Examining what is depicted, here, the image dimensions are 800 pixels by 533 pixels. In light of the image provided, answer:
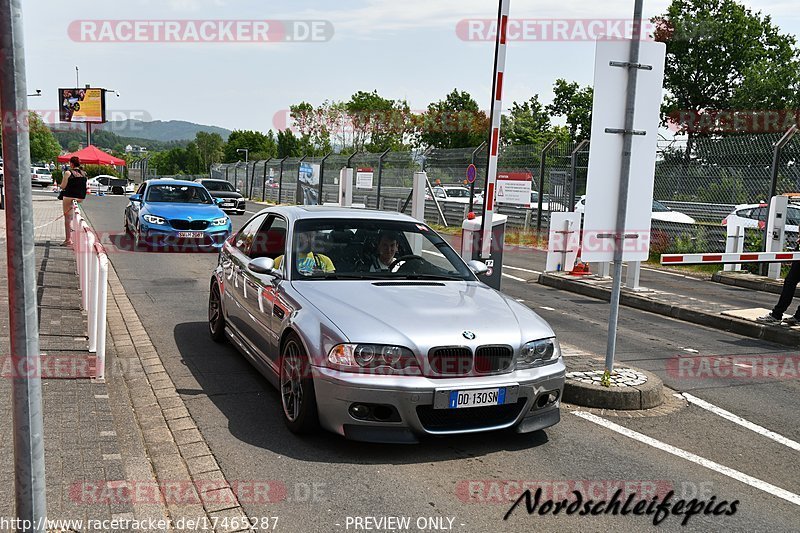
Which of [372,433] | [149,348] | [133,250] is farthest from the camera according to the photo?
[133,250]

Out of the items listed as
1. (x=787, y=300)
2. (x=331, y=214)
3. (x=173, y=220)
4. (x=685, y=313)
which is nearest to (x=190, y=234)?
(x=173, y=220)

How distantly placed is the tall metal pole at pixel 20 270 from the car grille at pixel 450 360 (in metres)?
2.55

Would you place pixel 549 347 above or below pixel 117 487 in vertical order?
above

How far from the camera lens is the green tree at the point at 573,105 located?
78375 mm

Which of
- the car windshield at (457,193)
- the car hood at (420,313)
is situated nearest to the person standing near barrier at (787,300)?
the car hood at (420,313)

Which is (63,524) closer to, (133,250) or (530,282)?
(530,282)

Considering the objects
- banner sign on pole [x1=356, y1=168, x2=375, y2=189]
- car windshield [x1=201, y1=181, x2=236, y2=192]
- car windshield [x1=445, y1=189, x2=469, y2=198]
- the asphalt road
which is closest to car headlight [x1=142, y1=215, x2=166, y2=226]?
the asphalt road

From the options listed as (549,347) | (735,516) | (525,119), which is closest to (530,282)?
(549,347)

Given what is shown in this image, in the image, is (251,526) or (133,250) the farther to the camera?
(133,250)

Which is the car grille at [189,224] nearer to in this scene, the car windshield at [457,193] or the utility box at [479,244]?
the utility box at [479,244]

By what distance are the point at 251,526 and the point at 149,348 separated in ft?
13.7

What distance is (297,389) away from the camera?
523cm

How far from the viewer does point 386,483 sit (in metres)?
4.50

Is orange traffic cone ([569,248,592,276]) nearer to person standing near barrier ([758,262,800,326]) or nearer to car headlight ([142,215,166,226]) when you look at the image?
person standing near barrier ([758,262,800,326])
